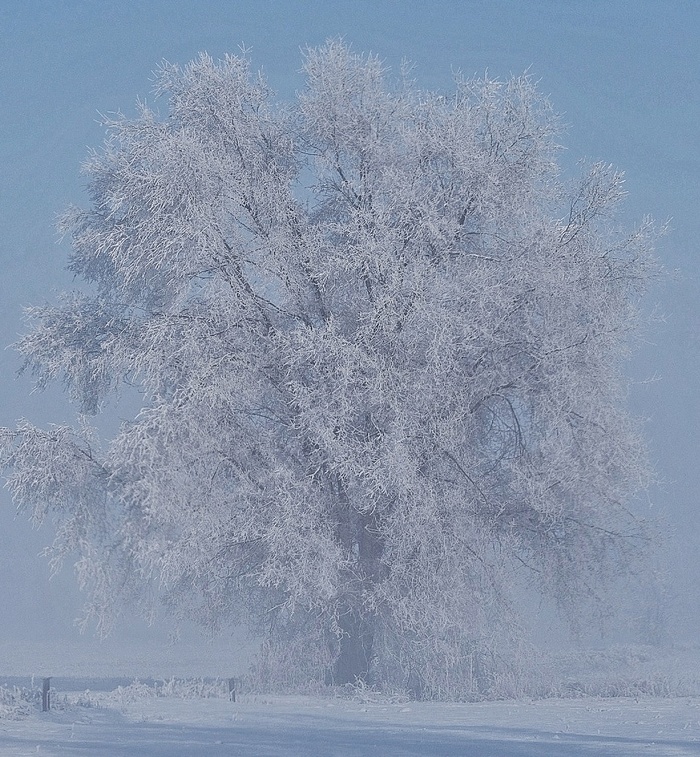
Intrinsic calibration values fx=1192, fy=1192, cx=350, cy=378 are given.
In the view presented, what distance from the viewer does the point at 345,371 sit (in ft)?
54.0

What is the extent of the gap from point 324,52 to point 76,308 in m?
5.74

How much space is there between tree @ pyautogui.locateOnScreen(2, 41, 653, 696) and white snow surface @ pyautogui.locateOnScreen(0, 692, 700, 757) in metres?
2.22

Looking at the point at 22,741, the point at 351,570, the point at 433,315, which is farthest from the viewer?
the point at 351,570

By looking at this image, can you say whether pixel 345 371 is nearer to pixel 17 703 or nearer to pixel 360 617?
pixel 360 617

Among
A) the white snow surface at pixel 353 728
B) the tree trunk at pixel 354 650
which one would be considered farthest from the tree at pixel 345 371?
the white snow surface at pixel 353 728

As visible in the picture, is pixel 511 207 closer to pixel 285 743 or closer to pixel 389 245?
pixel 389 245

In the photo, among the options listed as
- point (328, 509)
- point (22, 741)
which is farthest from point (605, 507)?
point (22, 741)

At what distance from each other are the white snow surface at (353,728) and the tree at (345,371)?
7.28 feet

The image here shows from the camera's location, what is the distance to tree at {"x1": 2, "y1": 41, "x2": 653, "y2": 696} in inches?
668

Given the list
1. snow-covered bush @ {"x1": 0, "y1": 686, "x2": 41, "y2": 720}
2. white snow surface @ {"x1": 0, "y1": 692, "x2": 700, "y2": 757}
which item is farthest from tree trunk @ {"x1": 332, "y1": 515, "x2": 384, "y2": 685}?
snow-covered bush @ {"x1": 0, "y1": 686, "x2": 41, "y2": 720}

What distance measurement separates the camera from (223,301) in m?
17.2

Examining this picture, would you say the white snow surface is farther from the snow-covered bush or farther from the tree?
the tree

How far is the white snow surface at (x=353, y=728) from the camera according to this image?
10625 mm

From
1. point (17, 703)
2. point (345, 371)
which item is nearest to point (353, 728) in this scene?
point (17, 703)
